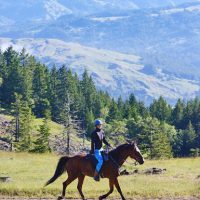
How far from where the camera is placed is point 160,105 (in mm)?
173250

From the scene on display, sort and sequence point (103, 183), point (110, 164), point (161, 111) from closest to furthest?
point (110, 164)
point (103, 183)
point (161, 111)

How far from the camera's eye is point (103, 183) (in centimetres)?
3622

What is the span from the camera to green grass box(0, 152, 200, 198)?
105 feet

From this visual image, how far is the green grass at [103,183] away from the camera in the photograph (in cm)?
3206

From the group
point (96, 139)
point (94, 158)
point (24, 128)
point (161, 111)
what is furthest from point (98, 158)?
point (161, 111)

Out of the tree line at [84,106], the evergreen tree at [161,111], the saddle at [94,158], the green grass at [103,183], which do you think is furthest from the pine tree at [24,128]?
Result: the saddle at [94,158]

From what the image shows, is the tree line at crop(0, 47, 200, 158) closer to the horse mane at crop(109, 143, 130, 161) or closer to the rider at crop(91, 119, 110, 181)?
the horse mane at crop(109, 143, 130, 161)

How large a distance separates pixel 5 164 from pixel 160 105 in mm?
130261

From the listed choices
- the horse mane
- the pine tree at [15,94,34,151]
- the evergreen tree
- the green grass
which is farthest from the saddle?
the evergreen tree

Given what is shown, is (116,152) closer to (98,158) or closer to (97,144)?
(98,158)

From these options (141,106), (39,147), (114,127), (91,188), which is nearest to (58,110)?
(114,127)

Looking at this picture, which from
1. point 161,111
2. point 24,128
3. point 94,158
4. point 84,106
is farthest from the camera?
point 161,111

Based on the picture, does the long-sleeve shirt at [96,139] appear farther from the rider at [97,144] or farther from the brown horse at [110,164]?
the brown horse at [110,164]

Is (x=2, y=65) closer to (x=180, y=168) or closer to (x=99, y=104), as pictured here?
(x=99, y=104)
